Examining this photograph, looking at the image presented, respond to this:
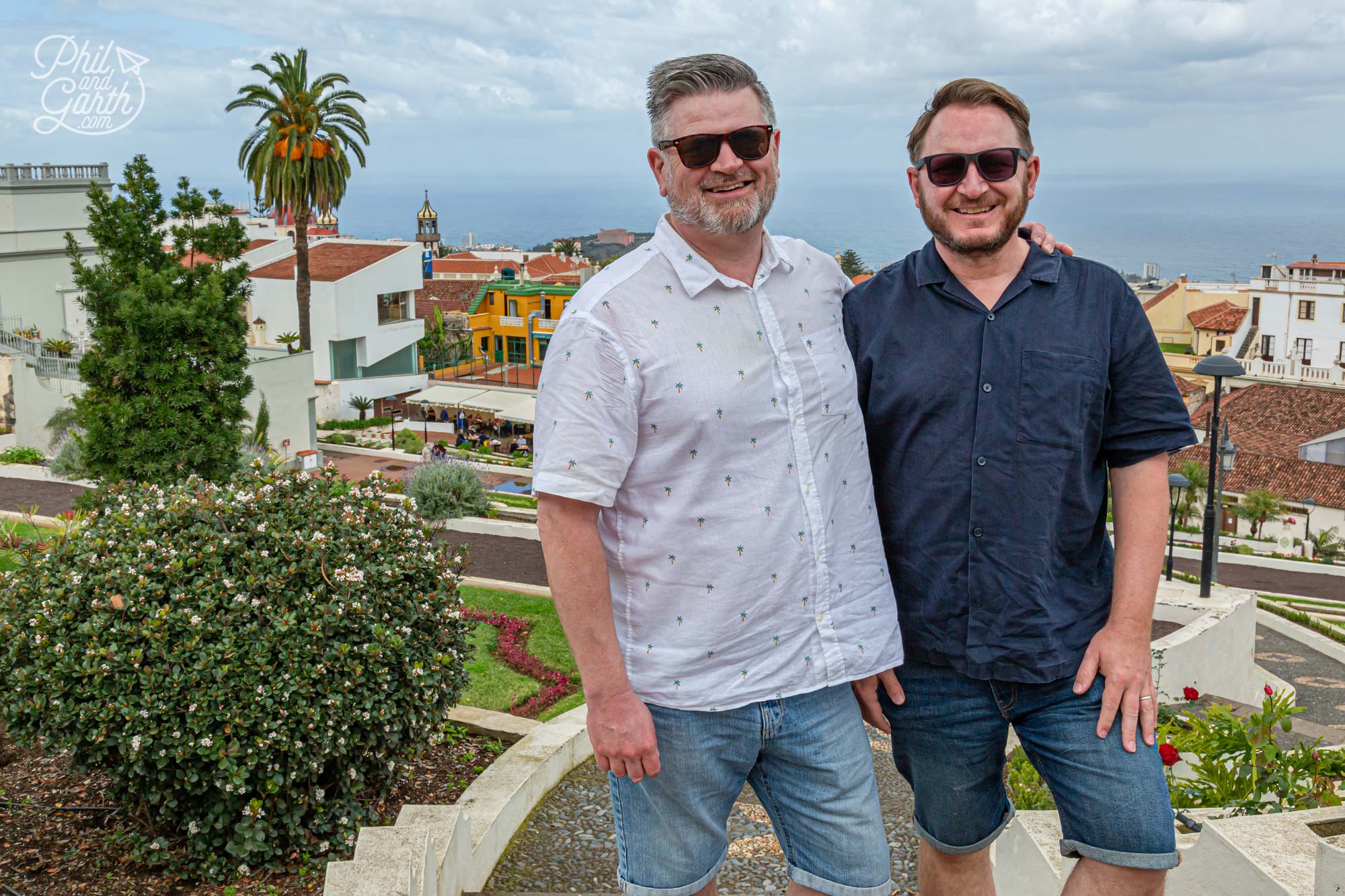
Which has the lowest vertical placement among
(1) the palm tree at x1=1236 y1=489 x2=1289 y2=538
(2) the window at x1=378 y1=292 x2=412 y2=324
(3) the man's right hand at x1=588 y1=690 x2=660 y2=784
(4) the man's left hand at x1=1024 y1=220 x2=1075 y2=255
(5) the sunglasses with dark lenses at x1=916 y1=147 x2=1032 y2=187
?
(1) the palm tree at x1=1236 y1=489 x2=1289 y2=538

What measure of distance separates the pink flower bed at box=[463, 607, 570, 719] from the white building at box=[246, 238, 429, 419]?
120 ft

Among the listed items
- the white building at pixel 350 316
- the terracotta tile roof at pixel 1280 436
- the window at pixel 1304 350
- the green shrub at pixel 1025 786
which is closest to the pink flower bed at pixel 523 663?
the green shrub at pixel 1025 786

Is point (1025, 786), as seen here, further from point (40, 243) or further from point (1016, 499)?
point (40, 243)

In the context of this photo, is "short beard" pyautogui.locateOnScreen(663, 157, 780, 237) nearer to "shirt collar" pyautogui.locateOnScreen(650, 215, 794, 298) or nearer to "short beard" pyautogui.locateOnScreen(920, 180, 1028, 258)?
"shirt collar" pyautogui.locateOnScreen(650, 215, 794, 298)

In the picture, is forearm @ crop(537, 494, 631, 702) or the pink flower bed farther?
the pink flower bed

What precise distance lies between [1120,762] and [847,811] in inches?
25.4

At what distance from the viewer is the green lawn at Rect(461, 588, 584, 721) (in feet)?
23.7

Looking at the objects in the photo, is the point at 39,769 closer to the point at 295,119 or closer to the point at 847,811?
the point at 847,811

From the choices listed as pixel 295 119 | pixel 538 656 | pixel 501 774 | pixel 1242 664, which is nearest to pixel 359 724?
pixel 501 774

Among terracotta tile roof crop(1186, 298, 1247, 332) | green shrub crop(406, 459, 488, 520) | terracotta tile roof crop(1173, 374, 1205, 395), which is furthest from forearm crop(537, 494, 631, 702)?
terracotta tile roof crop(1186, 298, 1247, 332)

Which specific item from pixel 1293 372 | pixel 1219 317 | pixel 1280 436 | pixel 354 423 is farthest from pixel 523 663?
pixel 1219 317

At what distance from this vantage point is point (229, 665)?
13.8 ft

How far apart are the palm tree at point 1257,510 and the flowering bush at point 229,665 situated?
1669 inches

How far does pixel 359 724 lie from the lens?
450 cm
